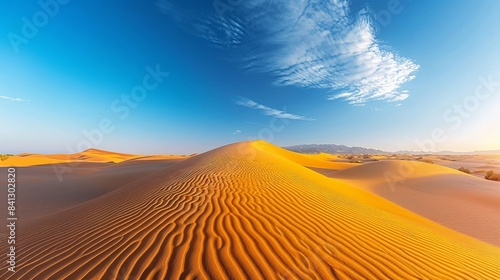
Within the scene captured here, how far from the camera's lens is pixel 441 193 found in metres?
12.4

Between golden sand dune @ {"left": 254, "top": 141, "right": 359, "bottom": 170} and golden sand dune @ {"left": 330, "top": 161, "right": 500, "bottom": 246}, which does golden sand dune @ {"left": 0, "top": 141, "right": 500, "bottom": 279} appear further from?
golden sand dune @ {"left": 254, "top": 141, "right": 359, "bottom": 170}

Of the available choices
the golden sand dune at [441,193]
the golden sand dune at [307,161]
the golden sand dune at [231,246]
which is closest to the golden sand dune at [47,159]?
the golden sand dune at [307,161]

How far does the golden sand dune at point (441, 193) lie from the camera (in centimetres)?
838

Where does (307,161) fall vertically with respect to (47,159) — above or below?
below

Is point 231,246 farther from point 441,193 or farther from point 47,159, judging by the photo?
point 47,159

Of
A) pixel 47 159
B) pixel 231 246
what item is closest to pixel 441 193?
pixel 231 246

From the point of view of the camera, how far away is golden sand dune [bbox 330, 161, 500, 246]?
27.5 ft

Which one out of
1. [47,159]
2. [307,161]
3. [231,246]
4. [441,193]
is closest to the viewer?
[231,246]

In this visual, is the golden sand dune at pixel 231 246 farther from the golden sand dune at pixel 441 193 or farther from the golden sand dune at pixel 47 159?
the golden sand dune at pixel 47 159

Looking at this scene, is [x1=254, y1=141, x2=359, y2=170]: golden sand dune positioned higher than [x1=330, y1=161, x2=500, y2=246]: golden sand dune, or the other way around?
[x1=254, y1=141, x2=359, y2=170]: golden sand dune

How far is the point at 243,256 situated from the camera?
118 inches

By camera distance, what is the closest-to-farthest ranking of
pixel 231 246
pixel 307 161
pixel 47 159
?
pixel 231 246 → pixel 307 161 → pixel 47 159

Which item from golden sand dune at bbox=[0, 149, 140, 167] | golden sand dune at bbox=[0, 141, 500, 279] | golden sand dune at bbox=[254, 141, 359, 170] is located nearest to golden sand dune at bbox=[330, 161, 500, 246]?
golden sand dune at bbox=[0, 141, 500, 279]

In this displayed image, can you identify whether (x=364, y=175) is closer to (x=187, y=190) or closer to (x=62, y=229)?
(x=187, y=190)
